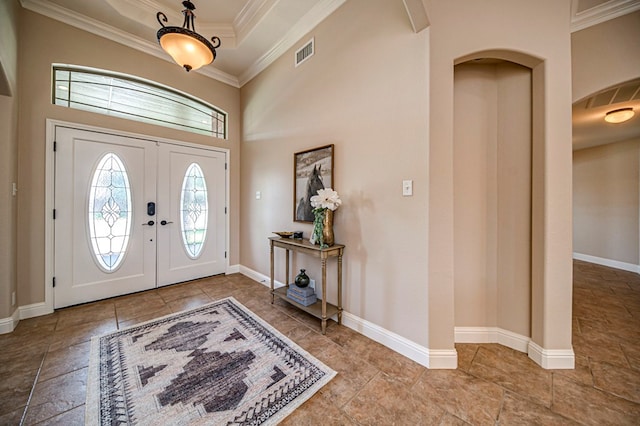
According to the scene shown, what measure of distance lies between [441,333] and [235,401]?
5.15 feet

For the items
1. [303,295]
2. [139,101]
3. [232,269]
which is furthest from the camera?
[232,269]

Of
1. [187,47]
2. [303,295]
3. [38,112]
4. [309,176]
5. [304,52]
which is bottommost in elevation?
[303,295]

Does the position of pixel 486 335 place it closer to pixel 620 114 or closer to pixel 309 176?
pixel 309 176

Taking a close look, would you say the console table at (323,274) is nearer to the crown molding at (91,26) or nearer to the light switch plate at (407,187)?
the light switch plate at (407,187)

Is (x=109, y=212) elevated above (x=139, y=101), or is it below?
below

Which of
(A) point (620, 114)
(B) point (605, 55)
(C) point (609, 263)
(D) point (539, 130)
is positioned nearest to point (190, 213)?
(D) point (539, 130)

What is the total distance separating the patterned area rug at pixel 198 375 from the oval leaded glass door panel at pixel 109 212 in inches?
51.0

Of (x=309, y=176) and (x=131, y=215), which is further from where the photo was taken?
(x=131, y=215)

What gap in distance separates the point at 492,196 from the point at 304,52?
2.74 m

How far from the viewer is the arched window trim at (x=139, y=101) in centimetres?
275

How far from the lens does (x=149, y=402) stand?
4.74 feet

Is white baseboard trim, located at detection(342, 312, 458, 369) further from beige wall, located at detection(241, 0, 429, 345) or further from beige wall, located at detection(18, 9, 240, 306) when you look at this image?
beige wall, located at detection(18, 9, 240, 306)

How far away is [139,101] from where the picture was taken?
10.7ft

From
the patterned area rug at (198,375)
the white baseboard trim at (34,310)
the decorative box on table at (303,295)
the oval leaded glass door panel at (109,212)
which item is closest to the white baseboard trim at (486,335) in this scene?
the patterned area rug at (198,375)
